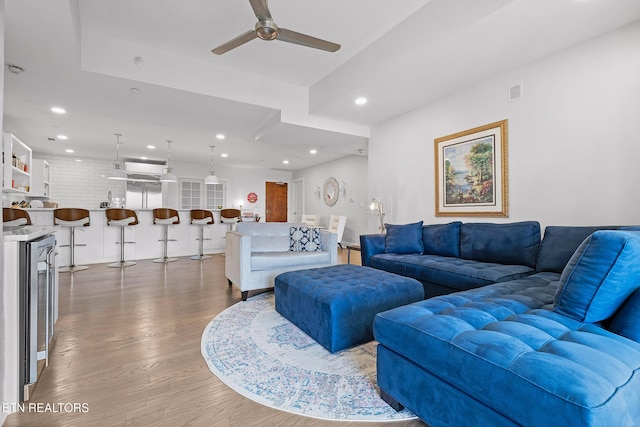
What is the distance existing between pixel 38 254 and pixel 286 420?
1603 millimetres

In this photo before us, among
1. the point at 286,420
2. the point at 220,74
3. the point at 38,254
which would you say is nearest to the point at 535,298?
the point at 286,420

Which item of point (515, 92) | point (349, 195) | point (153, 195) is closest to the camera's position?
point (515, 92)

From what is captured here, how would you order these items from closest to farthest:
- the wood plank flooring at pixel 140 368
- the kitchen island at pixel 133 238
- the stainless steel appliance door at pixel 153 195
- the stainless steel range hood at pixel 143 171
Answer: the wood plank flooring at pixel 140 368
the kitchen island at pixel 133 238
the stainless steel range hood at pixel 143 171
the stainless steel appliance door at pixel 153 195

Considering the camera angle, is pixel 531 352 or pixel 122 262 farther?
pixel 122 262

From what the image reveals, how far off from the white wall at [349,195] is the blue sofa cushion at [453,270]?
11.5 ft

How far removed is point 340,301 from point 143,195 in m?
8.45

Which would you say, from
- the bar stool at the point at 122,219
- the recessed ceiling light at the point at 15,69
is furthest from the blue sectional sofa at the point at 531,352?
the bar stool at the point at 122,219

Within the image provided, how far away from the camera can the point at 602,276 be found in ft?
4.00

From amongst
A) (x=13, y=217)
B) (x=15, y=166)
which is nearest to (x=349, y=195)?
(x=13, y=217)

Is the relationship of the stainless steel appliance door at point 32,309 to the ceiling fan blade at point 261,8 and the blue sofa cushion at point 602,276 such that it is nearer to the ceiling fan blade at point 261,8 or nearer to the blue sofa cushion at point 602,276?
the ceiling fan blade at point 261,8

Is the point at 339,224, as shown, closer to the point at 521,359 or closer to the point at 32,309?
the point at 32,309

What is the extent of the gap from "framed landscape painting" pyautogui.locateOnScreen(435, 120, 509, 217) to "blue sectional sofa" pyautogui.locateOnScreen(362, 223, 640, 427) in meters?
2.01

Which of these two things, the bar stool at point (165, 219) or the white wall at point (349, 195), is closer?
the bar stool at point (165, 219)

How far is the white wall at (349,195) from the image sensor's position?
24.9ft
